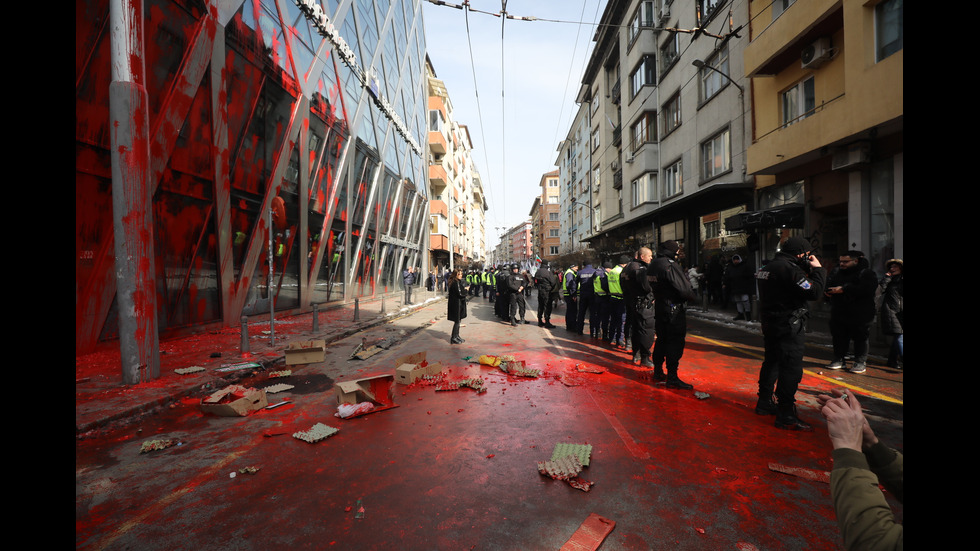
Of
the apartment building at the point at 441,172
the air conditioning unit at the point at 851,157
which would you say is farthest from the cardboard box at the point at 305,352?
the apartment building at the point at 441,172

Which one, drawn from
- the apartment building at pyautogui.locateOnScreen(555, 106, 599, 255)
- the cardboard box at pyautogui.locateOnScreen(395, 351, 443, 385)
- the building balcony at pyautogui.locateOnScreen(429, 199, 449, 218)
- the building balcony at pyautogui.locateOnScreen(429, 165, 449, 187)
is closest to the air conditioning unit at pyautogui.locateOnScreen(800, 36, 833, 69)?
the cardboard box at pyautogui.locateOnScreen(395, 351, 443, 385)

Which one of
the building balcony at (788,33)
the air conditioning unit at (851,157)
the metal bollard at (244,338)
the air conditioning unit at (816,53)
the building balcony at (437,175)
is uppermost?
the building balcony at (437,175)

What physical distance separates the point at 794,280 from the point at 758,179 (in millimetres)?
12473

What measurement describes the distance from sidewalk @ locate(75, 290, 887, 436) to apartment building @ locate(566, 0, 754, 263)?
6.62m

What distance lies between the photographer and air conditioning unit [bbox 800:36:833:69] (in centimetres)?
1126

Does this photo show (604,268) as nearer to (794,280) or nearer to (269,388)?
(794,280)

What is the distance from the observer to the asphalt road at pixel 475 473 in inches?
99.6

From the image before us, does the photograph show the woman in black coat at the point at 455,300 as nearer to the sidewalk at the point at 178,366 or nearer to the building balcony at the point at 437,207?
the sidewalk at the point at 178,366

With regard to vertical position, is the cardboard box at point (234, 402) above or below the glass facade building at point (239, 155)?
below

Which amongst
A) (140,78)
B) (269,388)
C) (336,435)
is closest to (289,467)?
(336,435)

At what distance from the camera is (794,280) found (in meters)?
4.39

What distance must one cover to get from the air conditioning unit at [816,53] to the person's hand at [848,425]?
46.2ft
